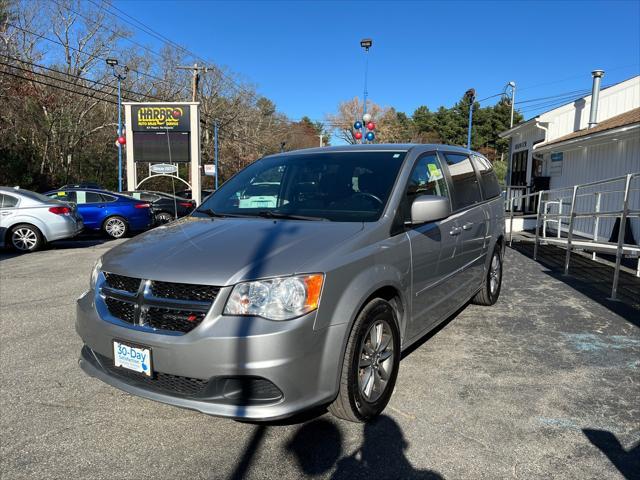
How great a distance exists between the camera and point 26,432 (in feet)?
9.45

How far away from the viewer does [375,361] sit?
304 centimetres

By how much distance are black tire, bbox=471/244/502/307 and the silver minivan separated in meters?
1.78

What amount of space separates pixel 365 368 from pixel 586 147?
14158 mm

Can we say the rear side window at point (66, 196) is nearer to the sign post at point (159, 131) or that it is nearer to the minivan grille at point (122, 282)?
the sign post at point (159, 131)

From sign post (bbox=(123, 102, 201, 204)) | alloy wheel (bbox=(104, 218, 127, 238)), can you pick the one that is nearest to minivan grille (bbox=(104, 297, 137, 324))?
alloy wheel (bbox=(104, 218, 127, 238))

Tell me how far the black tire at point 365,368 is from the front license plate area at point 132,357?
1.07 metres

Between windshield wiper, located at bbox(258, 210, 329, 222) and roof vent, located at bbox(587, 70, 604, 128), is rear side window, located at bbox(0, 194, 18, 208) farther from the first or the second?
roof vent, located at bbox(587, 70, 604, 128)

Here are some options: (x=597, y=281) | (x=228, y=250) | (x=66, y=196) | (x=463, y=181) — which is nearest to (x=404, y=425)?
(x=228, y=250)

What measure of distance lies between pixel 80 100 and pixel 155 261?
3613 centimetres

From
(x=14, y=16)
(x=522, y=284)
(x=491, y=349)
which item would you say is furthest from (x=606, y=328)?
(x=14, y=16)

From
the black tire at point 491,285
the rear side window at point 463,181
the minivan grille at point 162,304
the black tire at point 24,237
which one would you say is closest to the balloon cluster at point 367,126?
the black tire at point 24,237

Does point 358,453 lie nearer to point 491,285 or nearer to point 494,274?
point 491,285

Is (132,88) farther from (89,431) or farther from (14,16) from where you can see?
(89,431)

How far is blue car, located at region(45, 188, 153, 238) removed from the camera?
1387 centimetres
